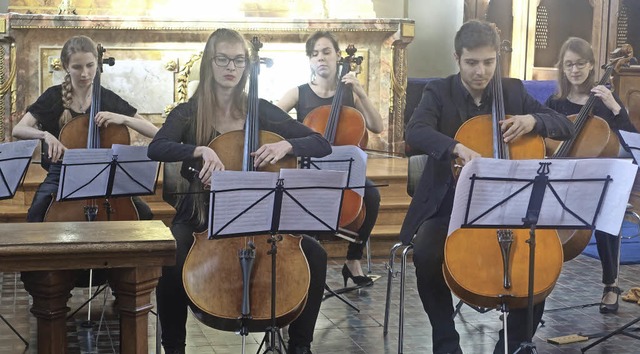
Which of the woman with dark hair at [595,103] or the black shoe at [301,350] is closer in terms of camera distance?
the black shoe at [301,350]

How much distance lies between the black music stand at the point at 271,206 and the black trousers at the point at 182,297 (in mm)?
315

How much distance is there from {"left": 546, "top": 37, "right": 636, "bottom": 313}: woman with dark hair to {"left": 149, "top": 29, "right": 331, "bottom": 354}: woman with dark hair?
1675 mm

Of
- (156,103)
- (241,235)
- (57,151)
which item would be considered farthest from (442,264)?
(156,103)

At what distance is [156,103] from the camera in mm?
7375

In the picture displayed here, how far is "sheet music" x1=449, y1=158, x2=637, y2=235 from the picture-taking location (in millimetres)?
3178

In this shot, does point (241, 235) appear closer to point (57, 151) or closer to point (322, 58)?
point (57, 151)

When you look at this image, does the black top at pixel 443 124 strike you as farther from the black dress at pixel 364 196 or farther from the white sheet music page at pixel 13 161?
the white sheet music page at pixel 13 161

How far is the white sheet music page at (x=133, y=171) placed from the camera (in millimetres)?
4090

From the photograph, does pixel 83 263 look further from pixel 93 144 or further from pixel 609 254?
pixel 609 254

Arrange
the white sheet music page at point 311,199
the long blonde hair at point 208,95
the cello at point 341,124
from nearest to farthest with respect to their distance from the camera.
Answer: the white sheet music page at point 311,199 → the long blonde hair at point 208,95 → the cello at point 341,124

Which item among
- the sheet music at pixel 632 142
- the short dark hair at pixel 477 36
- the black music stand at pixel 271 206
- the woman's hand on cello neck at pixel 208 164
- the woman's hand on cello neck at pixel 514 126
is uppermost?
the short dark hair at pixel 477 36

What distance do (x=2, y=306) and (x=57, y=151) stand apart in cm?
94

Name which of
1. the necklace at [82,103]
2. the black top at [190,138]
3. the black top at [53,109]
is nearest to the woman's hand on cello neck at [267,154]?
the black top at [190,138]

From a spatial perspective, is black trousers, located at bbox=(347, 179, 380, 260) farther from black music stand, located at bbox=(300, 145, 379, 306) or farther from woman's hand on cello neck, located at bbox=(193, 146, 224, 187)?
woman's hand on cello neck, located at bbox=(193, 146, 224, 187)
